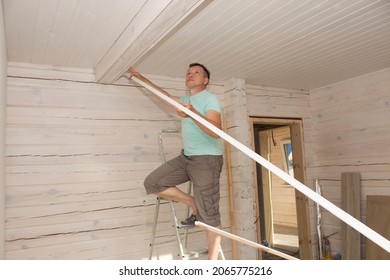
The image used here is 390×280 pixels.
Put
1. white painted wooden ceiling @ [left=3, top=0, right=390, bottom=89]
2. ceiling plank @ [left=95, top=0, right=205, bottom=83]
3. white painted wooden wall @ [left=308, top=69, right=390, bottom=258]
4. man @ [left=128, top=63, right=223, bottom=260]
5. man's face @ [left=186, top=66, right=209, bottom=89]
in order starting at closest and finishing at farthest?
ceiling plank @ [left=95, top=0, right=205, bottom=83], white painted wooden ceiling @ [left=3, top=0, right=390, bottom=89], man @ [left=128, top=63, right=223, bottom=260], man's face @ [left=186, top=66, right=209, bottom=89], white painted wooden wall @ [left=308, top=69, right=390, bottom=258]

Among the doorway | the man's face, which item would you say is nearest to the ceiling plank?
the man's face

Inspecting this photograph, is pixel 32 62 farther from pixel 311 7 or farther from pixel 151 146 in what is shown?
pixel 311 7

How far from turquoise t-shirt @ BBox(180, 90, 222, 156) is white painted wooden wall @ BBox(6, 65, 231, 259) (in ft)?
2.65

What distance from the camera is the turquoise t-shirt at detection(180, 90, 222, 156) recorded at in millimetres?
2609

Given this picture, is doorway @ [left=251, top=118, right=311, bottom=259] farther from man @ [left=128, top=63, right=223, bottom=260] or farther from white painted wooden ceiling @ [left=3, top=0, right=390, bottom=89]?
man @ [left=128, top=63, right=223, bottom=260]

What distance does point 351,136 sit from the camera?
159 inches

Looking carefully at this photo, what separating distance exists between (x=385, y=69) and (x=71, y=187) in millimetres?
3588

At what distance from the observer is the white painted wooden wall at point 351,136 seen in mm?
3717

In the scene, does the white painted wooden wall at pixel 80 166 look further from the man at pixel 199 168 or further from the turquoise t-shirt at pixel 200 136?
the turquoise t-shirt at pixel 200 136

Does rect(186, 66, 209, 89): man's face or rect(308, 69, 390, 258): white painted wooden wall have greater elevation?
rect(186, 66, 209, 89): man's face

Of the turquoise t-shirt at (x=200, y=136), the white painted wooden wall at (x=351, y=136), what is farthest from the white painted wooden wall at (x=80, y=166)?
the white painted wooden wall at (x=351, y=136)

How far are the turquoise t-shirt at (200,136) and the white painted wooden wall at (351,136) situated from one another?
7.20 ft
